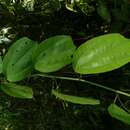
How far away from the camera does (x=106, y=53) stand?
17.5 inches

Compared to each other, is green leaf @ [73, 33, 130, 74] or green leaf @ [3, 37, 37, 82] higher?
green leaf @ [73, 33, 130, 74]

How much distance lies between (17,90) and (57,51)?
7cm

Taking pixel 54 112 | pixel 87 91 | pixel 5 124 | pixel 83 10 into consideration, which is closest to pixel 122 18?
pixel 83 10

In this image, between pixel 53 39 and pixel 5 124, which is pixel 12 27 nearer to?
pixel 5 124

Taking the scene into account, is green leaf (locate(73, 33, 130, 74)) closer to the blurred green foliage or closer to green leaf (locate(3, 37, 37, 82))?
green leaf (locate(3, 37, 37, 82))

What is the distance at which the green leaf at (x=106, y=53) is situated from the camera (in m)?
0.44

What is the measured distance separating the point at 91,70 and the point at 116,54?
0.03 meters

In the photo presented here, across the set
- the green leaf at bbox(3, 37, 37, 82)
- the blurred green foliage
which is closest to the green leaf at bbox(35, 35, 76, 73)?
the green leaf at bbox(3, 37, 37, 82)

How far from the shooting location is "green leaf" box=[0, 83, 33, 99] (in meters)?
0.45

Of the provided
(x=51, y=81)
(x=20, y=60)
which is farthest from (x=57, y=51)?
(x=51, y=81)

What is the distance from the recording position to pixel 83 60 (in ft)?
1.50

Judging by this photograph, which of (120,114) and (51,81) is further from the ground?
(120,114)

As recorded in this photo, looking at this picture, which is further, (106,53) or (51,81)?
(51,81)

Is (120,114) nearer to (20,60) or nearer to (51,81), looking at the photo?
(20,60)
